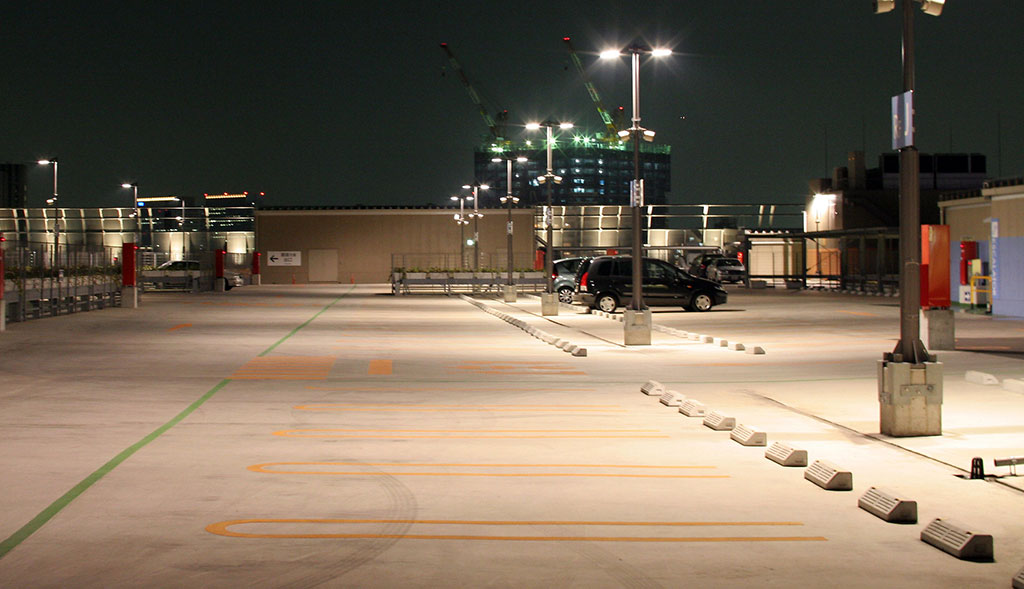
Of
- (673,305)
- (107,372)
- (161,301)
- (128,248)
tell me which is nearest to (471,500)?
(107,372)

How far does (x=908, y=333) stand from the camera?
11383mm

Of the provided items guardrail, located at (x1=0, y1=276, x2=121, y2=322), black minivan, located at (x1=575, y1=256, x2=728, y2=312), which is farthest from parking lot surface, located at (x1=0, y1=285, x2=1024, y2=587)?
black minivan, located at (x1=575, y1=256, x2=728, y2=312)

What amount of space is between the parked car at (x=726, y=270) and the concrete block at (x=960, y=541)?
59245 mm

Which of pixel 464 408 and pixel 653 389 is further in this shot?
pixel 653 389

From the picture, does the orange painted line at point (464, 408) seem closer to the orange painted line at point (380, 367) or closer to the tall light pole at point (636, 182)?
the orange painted line at point (380, 367)

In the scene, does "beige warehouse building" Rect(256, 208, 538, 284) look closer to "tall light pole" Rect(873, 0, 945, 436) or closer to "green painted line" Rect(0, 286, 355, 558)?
"green painted line" Rect(0, 286, 355, 558)

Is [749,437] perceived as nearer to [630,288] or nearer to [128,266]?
[630,288]

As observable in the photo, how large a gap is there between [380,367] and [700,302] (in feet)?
67.0

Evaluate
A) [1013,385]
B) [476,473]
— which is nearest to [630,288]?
[1013,385]

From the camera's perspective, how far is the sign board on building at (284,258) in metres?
85.6

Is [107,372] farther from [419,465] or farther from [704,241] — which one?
[704,241]

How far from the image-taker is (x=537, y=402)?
558 inches

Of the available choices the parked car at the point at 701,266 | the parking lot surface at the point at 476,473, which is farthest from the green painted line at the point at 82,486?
the parked car at the point at 701,266

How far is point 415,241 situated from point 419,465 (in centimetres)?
7673
